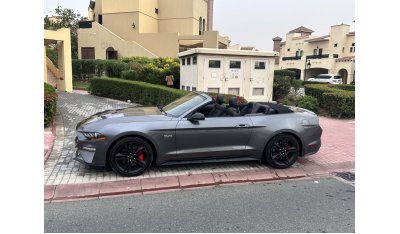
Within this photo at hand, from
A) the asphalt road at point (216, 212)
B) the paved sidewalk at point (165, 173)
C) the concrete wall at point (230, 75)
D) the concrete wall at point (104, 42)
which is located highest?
the concrete wall at point (104, 42)

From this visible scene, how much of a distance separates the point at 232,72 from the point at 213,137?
7.07 metres

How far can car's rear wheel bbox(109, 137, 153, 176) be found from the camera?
175 inches

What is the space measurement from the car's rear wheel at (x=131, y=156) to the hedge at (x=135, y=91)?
18.4 ft

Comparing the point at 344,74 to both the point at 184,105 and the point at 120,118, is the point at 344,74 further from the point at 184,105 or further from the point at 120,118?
the point at 120,118

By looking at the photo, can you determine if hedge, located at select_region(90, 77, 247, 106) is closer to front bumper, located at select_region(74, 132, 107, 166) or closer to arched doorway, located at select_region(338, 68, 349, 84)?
front bumper, located at select_region(74, 132, 107, 166)

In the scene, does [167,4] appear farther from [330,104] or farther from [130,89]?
[330,104]

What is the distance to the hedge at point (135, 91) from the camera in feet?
36.3

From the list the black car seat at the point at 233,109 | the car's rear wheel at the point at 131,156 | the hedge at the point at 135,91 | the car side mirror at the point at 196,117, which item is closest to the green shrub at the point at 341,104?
the hedge at the point at 135,91

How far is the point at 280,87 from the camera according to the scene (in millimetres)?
13516

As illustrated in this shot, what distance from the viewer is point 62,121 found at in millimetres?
8766

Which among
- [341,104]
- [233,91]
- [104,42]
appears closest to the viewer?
[341,104]

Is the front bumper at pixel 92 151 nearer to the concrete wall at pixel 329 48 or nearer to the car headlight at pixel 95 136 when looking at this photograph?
the car headlight at pixel 95 136

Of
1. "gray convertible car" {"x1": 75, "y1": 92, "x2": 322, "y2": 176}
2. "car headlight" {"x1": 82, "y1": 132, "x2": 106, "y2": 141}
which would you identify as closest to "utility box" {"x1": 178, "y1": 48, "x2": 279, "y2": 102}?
"gray convertible car" {"x1": 75, "y1": 92, "x2": 322, "y2": 176}

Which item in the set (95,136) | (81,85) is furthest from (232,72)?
(81,85)
